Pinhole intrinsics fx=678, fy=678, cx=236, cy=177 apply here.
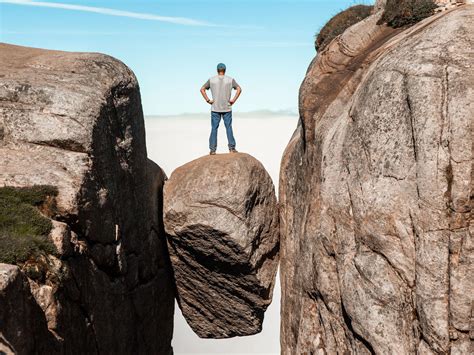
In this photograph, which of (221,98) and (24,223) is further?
(221,98)

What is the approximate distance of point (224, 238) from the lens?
77.4 feet

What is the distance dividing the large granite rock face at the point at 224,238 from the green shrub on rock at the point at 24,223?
21.8ft

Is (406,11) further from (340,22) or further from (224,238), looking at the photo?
(224,238)

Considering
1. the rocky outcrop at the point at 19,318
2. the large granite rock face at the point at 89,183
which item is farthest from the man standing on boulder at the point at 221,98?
the rocky outcrop at the point at 19,318

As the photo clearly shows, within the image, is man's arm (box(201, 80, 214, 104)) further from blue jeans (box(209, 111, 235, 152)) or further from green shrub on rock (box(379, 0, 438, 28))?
green shrub on rock (box(379, 0, 438, 28))

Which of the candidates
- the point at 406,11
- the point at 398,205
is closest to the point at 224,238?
the point at 398,205

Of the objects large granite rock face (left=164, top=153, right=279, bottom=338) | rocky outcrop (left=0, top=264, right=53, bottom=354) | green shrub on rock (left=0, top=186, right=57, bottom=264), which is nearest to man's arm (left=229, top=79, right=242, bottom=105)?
large granite rock face (left=164, top=153, right=279, bottom=338)

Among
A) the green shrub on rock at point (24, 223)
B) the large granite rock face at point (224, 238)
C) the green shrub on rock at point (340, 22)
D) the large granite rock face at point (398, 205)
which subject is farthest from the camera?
the green shrub on rock at point (340, 22)

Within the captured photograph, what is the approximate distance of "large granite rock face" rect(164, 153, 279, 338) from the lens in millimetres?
23578

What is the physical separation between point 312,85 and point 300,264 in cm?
605

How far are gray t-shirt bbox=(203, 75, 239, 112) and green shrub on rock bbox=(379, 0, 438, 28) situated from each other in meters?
5.78

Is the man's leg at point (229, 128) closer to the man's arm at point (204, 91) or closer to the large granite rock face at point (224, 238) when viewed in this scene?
the large granite rock face at point (224, 238)

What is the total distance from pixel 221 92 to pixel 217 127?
4.19ft

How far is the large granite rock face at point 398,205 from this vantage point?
16219mm
